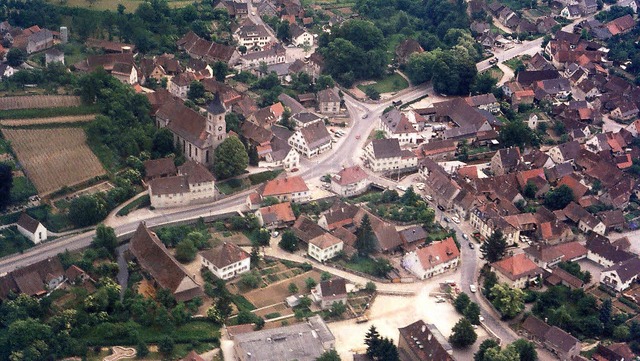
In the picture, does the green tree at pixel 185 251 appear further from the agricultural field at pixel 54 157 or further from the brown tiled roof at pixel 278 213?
the agricultural field at pixel 54 157

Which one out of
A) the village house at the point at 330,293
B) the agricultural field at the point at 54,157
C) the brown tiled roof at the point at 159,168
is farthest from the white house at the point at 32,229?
the village house at the point at 330,293

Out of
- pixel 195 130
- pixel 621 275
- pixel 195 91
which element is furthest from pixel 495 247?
pixel 195 91

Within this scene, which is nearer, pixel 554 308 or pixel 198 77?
pixel 554 308

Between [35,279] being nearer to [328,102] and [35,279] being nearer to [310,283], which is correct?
[310,283]

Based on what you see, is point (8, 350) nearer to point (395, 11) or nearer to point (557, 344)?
point (557, 344)

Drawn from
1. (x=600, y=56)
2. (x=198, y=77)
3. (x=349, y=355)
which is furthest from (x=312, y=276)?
(x=600, y=56)
